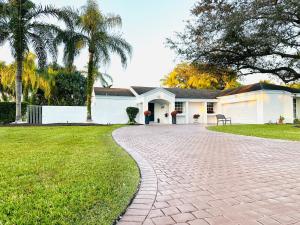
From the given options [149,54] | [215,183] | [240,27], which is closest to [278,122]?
[240,27]

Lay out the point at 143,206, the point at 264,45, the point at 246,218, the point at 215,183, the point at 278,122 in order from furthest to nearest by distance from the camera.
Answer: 1. the point at 278,122
2. the point at 264,45
3. the point at 215,183
4. the point at 143,206
5. the point at 246,218

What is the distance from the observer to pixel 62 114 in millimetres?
24391

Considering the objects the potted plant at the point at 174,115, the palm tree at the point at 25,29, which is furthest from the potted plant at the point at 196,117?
the palm tree at the point at 25,29

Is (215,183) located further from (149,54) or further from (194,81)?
(194,81)

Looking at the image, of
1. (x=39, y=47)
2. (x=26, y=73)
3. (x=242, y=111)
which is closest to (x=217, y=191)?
(x=39, y=47)

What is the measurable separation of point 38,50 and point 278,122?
21.8 m

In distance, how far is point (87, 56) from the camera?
70.1 feet

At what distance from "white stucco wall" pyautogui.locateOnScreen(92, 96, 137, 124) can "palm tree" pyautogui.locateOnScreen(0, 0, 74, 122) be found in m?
8.43

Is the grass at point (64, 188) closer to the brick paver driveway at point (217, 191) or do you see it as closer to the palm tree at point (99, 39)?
the brick paver driveway at point (217, 191)

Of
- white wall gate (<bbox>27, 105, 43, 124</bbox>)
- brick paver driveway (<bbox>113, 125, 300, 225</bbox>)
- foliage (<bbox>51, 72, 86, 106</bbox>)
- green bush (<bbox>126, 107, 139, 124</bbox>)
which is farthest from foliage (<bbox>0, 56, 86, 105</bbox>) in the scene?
brick paver driveway (<bbox>113, 125, 300, 225</bbox>)

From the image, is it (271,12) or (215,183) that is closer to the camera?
(215,183)

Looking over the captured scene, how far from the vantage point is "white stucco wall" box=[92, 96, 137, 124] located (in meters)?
25.8

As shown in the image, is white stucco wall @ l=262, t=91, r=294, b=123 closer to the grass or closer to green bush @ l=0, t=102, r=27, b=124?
the grass

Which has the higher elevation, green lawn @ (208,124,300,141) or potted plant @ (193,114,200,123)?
potted plant @ (193,114,200,123)
